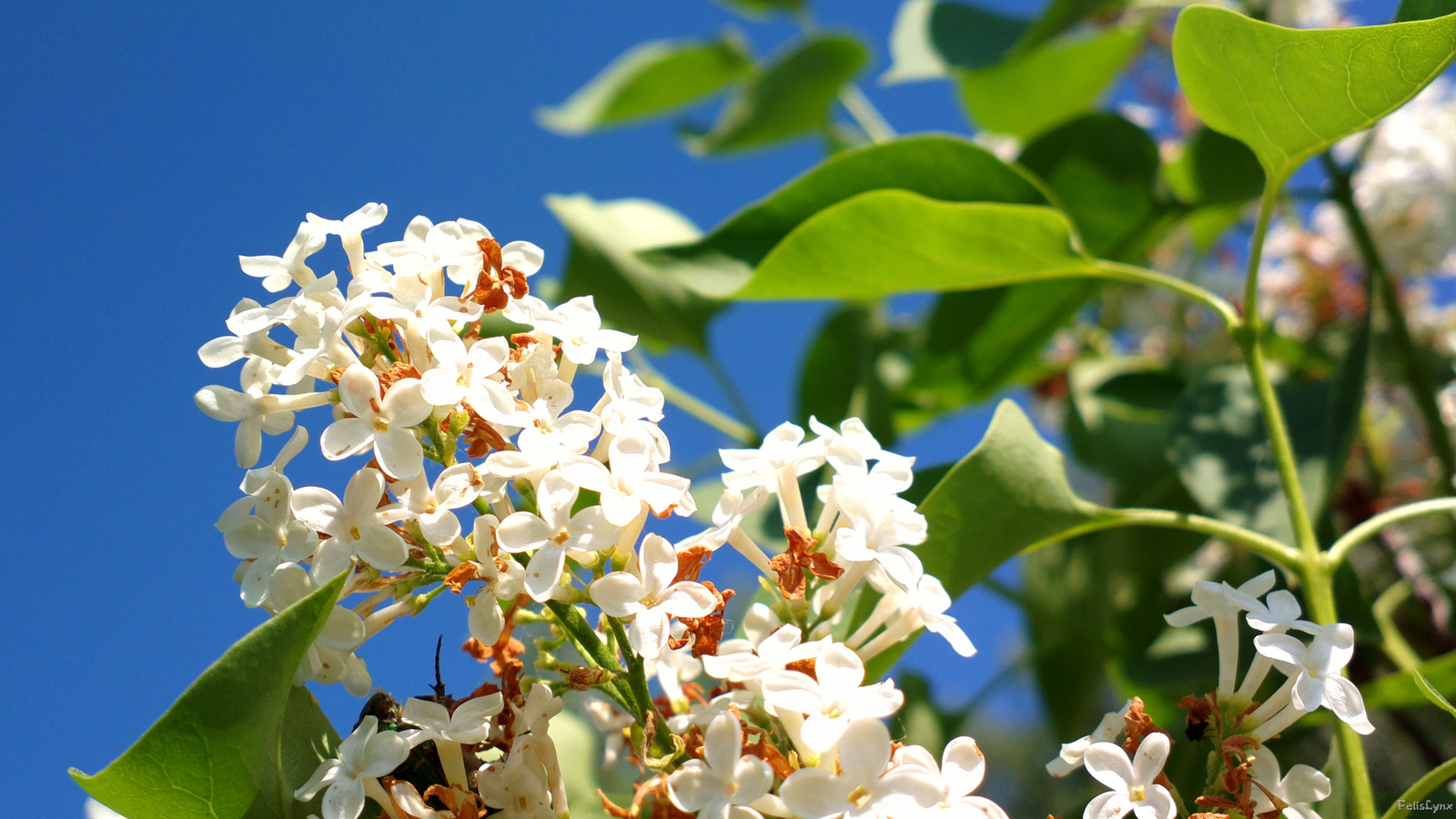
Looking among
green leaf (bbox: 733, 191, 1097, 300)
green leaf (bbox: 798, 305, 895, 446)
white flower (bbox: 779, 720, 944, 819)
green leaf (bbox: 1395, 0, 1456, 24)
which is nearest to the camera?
white flower (bbox: 779, 720, 944, 819)

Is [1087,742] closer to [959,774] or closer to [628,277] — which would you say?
[959,774]

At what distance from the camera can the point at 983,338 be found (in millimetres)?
1546

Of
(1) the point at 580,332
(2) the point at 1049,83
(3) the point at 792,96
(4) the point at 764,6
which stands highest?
(4) the point at 764,6

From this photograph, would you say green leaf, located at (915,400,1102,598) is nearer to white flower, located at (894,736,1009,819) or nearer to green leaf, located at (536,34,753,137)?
white flower, located at (894,736,1009,819)

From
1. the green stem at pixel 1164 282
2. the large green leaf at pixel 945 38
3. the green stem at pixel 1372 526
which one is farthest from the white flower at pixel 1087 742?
the large green leaf at pixel 945 38

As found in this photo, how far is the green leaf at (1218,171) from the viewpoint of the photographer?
1.44m

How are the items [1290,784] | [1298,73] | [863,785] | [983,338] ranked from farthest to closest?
[983,338] < [1298,73] < [1290,784] < [863,785]

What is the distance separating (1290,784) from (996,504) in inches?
11.6

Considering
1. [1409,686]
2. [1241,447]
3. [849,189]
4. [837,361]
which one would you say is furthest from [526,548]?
[837,361]

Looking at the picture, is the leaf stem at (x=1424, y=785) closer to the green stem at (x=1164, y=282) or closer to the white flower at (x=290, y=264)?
the green stem at (x=1164, y=282)

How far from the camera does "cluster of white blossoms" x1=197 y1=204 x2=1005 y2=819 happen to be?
1.91 ft

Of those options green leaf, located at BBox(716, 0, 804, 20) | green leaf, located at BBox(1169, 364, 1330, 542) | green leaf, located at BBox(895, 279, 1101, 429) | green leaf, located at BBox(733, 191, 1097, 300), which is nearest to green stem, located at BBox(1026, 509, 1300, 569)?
green leaf, located at BBox(1169, 364, 1330, 542)

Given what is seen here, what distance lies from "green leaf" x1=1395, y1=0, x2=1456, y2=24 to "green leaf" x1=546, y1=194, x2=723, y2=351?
901 millimetres

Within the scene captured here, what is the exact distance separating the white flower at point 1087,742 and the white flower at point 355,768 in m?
0.42
